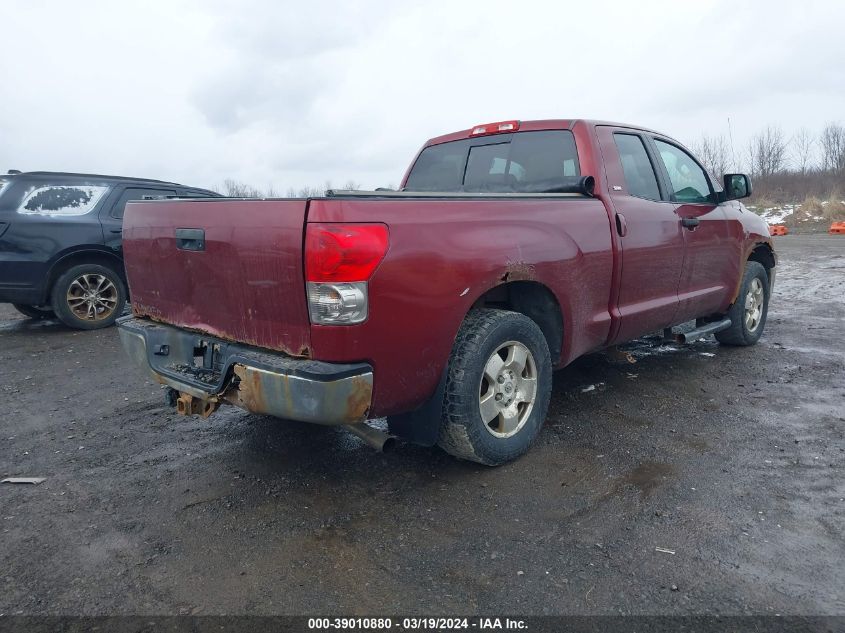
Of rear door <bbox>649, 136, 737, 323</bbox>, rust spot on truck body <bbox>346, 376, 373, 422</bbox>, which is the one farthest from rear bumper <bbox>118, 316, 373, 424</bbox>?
rear door <bbox>649, 136, 737, 323</bbox>

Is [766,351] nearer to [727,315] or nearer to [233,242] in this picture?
[727,315]

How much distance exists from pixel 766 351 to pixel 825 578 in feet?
12.7

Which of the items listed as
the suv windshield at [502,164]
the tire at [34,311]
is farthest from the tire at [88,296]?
the suv windshield at [502,164]

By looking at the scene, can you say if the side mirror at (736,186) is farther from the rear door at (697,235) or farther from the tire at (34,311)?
the tire at (34,311)

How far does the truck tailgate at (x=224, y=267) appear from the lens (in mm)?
2641

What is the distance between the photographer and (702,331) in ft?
16.4

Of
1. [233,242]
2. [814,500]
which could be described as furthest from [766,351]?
[233,242]

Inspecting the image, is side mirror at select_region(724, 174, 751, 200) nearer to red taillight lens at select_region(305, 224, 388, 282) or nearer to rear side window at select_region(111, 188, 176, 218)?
red taillight lens at select_region(305, 224, 388, 282)

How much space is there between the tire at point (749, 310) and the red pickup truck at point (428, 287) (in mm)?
1319

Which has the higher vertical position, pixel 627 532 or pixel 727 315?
pixel 727 315

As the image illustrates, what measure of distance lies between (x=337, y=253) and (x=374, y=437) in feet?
3.09

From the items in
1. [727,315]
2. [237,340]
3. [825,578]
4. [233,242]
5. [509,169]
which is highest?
[509,169]

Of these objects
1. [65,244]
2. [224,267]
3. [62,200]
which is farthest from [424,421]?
[62,200]

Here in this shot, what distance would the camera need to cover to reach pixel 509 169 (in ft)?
14.2
